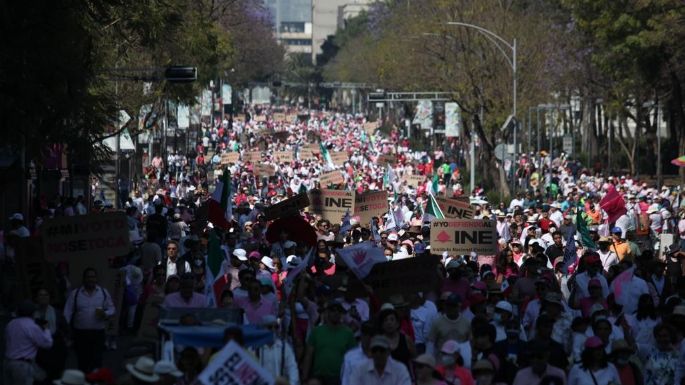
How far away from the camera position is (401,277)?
55.2 feet

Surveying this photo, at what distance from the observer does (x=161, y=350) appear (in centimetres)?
1348

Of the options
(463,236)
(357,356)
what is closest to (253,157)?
(463,236)

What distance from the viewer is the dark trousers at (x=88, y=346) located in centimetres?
1694

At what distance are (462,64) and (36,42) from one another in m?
46.4

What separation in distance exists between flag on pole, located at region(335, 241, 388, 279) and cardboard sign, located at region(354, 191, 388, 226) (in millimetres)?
13489

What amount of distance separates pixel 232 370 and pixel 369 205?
2011 cm

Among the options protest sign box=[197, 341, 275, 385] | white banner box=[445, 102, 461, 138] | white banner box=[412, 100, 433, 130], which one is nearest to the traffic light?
protest sign box=[197, 341, 275, 385]

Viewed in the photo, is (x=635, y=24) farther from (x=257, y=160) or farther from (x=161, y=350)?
(x=161, y=350)

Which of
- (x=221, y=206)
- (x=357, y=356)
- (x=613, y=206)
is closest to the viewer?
(x=357, y=356)

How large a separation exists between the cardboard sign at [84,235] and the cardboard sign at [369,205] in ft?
40.0

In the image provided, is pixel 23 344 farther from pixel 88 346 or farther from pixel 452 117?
pixel 452 117

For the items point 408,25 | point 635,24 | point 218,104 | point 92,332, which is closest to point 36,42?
point 92,332

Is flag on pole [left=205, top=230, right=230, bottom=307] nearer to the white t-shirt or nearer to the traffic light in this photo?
the white t-shirt

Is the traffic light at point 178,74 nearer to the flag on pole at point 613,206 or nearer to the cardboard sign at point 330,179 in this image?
the flag on pole at point 613,206
